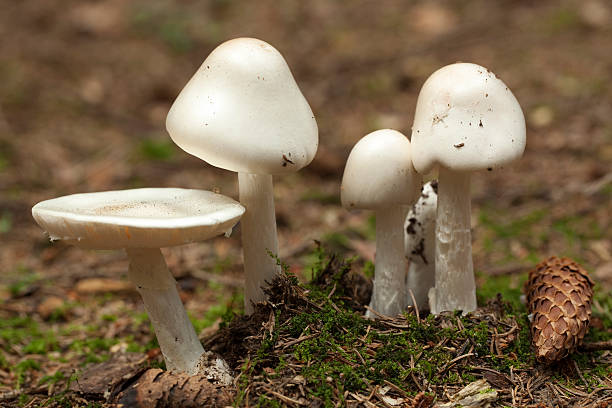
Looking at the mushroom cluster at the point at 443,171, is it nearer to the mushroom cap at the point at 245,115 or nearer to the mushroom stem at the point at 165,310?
the mushroom cap at the point at 245,115

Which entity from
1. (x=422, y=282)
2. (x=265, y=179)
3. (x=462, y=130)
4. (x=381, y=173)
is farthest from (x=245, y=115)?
(x=422, y=282)

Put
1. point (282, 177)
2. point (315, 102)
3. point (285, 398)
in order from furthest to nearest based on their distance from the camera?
1. point (315, 102)
2. point (282, 177)
3. point (285, 398)

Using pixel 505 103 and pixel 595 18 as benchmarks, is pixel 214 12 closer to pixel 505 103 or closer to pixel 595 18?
pixel 595 18

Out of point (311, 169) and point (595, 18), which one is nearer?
point (311, 169)

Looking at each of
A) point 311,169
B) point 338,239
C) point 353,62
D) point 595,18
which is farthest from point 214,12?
point 338,239

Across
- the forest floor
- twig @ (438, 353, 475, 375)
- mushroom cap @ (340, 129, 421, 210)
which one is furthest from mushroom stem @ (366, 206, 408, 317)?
twig @ (438, 353, 475, 375)

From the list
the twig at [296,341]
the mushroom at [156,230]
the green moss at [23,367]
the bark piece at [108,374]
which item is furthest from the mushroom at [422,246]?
the green moss at [23,367]

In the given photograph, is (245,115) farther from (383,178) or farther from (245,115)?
(383,178)
